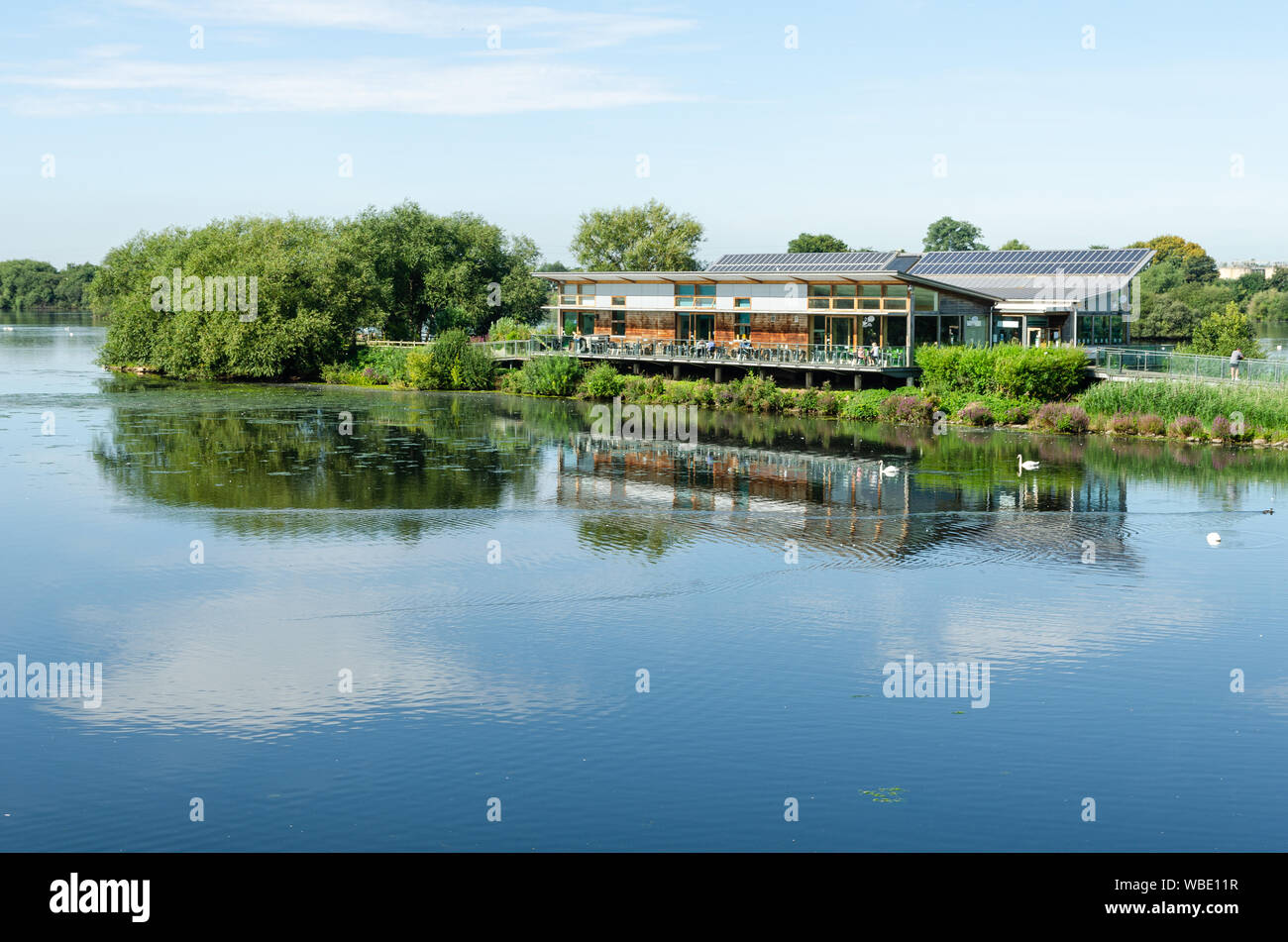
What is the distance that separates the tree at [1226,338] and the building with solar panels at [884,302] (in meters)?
5.30

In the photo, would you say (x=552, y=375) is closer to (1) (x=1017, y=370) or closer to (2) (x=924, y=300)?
(2) (x=924, y=300)

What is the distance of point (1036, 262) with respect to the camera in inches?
2872

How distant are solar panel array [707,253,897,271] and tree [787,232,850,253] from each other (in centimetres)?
3699

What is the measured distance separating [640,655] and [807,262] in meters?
60.5

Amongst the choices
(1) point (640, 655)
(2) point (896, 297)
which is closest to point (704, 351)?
(2) point (896, 297)

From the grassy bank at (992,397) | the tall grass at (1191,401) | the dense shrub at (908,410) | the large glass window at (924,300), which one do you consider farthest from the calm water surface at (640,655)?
the large glass window at (924,300)

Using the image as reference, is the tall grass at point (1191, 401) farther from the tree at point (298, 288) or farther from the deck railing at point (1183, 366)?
the tree at point (298, 288)

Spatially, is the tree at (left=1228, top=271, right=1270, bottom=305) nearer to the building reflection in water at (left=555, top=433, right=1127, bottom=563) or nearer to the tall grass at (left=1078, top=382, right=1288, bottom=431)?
the tall grass at (left=1078, top=382, right=1288, bottom=431)

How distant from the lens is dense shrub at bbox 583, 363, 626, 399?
7250 centimetres

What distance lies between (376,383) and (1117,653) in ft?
214

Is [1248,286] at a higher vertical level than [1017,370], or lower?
higher

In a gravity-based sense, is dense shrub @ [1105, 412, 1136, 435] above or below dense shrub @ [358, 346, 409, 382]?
below

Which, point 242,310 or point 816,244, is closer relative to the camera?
point 242,310

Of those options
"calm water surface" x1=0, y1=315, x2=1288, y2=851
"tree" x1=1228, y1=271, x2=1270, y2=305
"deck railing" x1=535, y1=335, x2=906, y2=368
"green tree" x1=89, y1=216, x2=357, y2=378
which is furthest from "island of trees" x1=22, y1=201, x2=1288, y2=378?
"calm water surface" x1=0, y1=315, x2=1288, y2=851
